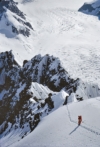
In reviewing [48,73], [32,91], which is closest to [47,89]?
[32,91]

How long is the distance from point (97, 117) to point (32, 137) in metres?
10.8

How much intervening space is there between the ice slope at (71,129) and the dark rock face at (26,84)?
1968 centimetres

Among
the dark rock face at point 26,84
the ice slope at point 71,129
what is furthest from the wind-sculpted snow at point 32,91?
the ice slope at point 71,129

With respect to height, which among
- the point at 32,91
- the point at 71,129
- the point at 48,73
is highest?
the point at 48,73

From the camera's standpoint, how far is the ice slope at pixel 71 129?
3488 centimetres

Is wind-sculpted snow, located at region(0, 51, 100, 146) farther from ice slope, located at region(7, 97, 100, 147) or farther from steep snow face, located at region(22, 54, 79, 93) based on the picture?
ice slope, located at region(7, 97, 100, 147)

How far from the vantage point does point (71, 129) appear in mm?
38656

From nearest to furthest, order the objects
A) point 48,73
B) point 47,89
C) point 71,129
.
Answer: point 71,129 → point 47,89 → point 48,73

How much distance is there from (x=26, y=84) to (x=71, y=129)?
6715cm

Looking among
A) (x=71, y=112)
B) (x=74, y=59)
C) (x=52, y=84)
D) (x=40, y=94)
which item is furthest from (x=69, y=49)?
(x=71, y=112)

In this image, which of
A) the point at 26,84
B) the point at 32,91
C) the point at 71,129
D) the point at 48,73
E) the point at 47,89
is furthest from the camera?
the point at 48,73

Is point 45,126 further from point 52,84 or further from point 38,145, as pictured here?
point 52,84

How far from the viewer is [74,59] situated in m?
150

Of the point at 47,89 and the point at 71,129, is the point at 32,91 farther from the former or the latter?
the point at 71,129
